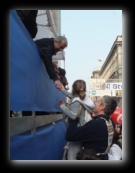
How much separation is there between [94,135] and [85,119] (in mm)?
540

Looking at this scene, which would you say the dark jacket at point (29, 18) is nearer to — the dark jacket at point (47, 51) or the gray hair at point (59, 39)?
the dark jacket at point (47, 51)

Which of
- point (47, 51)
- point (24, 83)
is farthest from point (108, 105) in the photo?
point (24, 83)

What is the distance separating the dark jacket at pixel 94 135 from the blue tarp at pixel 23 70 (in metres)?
0.53

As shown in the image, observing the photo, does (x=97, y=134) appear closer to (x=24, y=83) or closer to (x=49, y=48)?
(x=24, y=83)

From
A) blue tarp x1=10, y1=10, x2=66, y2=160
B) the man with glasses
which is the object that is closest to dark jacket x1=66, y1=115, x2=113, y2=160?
blue tarp x1=10, y1=10, x2=66, y2=160

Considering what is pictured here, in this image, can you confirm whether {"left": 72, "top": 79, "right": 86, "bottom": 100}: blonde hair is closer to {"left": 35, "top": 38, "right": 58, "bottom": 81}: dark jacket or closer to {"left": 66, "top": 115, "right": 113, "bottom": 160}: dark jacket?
{"left": 35, "top": 38, "right": 58, "bottom": 81}: dark jacket

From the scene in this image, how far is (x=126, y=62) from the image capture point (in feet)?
6.36

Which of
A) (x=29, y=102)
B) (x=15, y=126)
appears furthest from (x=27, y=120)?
(x=15, y=126)

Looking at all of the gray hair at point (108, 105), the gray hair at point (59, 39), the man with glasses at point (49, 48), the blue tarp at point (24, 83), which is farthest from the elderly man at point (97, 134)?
the gray hair at point (59, 39)

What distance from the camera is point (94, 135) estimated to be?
9.86 ft

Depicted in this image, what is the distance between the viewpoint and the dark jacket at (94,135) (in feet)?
9.82

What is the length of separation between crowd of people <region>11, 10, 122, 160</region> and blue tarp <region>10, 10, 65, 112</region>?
24 centimetres
